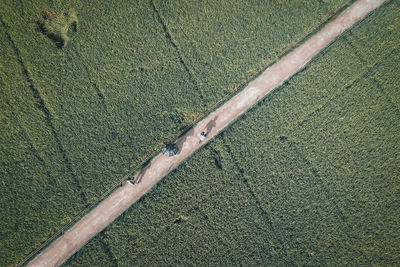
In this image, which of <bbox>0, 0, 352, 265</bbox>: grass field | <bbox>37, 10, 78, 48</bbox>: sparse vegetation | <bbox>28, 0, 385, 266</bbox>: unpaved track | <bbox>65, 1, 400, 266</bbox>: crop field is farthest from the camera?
<bbox>37, 10, 78, 48</bbox>: sparse vegetation

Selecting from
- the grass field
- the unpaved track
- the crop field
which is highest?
the grass field

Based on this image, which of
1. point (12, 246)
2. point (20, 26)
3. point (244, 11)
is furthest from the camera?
point (244, 11)

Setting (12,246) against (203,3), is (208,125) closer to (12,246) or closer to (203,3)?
(203,3)

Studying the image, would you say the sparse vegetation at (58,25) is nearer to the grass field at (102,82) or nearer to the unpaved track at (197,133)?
the grass field at (102,82)

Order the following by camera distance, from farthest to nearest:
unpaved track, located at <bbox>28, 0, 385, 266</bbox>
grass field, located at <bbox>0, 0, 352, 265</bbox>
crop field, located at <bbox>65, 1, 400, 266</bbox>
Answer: crop field, located at <bbox>65, 1, 400, 266</bbox> < grass field, located at <bbox>0, 0, 352, 265</bbox> < unpaved track, located at <bbox>28, 0, 385, 266</bbox>

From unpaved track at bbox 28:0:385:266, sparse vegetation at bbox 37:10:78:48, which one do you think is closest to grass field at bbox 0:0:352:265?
sparse vegetation at bbox 37:10:78:48

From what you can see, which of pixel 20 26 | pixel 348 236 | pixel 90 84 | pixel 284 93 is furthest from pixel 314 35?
pixel 20 26

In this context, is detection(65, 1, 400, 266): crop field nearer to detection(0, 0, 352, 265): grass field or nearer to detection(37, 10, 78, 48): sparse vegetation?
detection(0, 0, 352, 265): grass field
